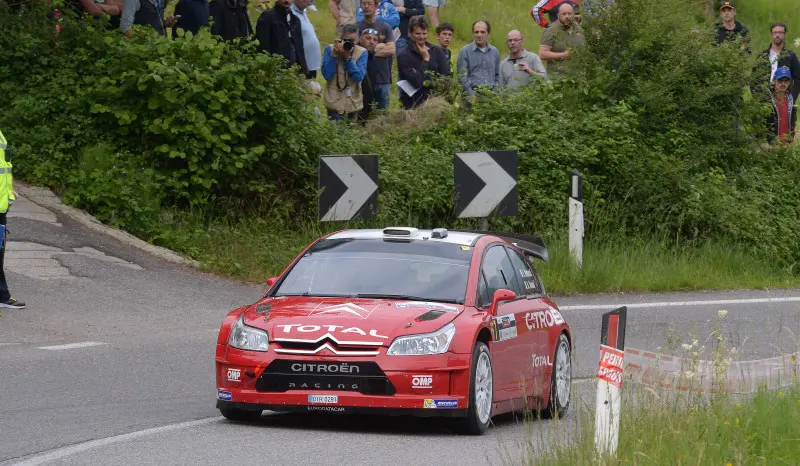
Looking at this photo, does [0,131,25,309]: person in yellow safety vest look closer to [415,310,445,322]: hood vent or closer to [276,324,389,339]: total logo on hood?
[276,324,389,339]: total logo on hood

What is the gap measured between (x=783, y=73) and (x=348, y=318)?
1793cm

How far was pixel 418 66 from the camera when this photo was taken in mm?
22828

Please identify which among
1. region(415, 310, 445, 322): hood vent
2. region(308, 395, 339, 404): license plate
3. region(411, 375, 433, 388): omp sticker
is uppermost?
region(415, 310, 445, 322): hood vent

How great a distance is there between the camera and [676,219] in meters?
22.5

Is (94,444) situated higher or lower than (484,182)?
lower

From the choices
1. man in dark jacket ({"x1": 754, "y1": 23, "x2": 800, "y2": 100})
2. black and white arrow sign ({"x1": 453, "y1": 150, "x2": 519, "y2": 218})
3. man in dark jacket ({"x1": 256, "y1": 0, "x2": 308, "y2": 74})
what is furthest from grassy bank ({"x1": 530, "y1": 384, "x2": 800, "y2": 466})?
man in dark jacket ({"x1": 754, "y1": 23, "x2": 800, "y2": 100})

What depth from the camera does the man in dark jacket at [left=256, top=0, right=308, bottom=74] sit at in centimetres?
2072

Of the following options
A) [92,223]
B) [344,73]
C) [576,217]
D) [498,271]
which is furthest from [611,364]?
[344,73]

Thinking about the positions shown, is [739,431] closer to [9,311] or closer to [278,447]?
[278,447]

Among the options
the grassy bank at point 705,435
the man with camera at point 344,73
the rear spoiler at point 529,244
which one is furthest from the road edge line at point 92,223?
the grassy bank at point 705,435

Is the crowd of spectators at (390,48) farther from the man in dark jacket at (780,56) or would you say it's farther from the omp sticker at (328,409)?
the omp sticker at (328,409)

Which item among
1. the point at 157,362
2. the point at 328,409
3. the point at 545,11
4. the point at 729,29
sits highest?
the point at 545,11

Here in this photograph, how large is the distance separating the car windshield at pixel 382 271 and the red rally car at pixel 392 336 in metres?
0.01

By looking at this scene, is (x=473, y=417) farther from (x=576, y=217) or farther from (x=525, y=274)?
(x=576, y=217)
